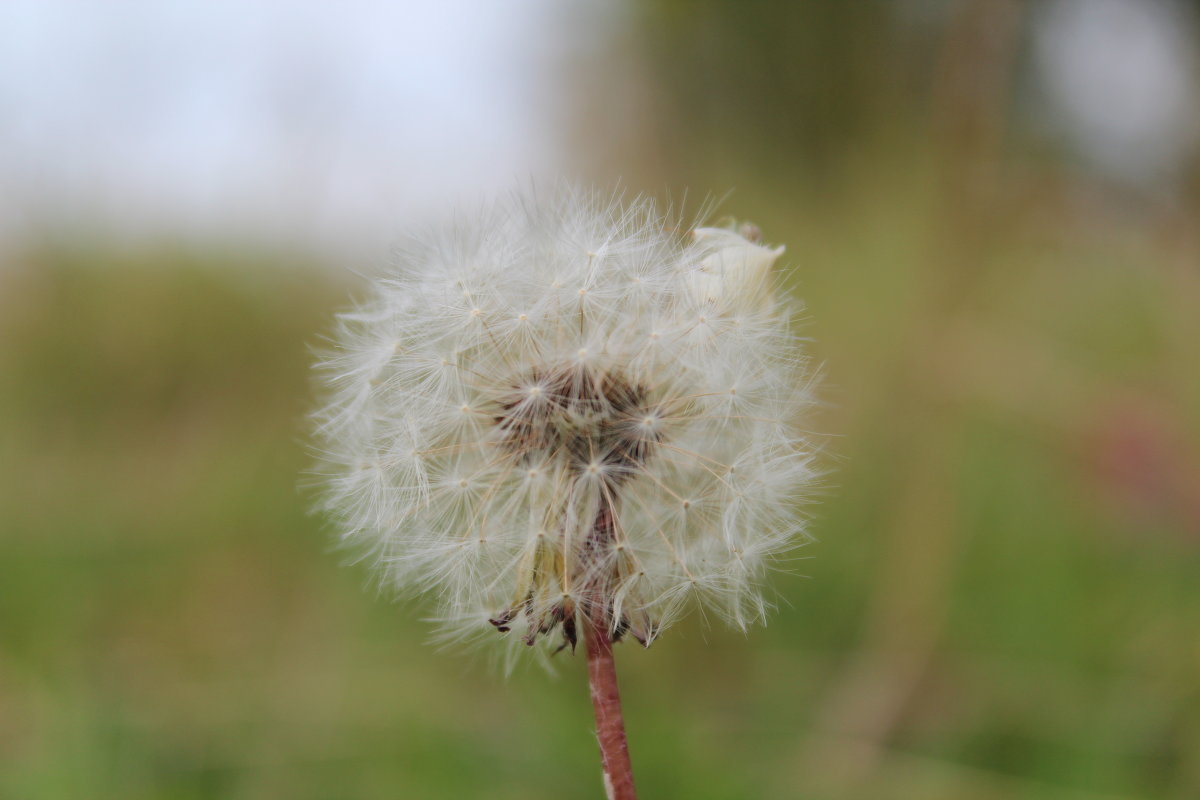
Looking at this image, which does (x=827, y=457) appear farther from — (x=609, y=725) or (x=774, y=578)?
(x=609, y=725)

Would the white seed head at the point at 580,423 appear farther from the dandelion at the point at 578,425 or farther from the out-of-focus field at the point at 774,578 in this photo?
the out-of-focus field at the point at 774,578

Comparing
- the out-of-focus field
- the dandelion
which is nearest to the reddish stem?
the dandelion

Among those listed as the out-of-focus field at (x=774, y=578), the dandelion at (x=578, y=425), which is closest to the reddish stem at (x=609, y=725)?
the dandelion at (x=578, y=425)

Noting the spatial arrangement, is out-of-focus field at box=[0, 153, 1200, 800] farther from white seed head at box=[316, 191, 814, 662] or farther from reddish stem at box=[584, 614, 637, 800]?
reddish stem at box=[584, 614, 637, 800]

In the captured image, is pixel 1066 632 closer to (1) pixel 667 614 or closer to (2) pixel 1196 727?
(2) pixel 1196 727

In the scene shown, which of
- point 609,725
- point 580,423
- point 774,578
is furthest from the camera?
point 774,578

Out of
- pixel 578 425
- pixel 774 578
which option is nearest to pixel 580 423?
→ pixel 578 425

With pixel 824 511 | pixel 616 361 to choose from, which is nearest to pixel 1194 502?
pixel 824 511
